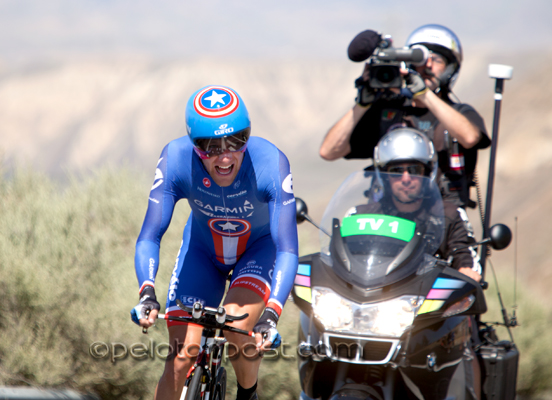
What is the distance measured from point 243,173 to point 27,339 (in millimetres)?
3049

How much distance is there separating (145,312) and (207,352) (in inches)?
16.5

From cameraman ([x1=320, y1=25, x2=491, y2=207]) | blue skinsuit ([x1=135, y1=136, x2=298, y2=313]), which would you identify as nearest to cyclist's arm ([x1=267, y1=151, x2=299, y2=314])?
blue skinsuit ([x1=135, y1=136, x2=298, y2=313])

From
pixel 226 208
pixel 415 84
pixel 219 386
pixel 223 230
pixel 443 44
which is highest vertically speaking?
pixel 443 44

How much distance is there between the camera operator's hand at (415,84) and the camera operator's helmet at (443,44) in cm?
51

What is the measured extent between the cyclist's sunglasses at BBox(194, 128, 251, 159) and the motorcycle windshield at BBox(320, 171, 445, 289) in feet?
3.28

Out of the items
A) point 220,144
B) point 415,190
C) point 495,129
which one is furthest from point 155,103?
point 220,144

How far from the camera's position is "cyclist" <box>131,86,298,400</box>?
11.4ft

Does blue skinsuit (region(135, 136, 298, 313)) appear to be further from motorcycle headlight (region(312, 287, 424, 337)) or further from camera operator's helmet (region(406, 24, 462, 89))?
camera operator's helmet (region(406, 24, 462, 89))

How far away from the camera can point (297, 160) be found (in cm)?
6925

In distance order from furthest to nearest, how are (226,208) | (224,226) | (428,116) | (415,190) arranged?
(428,116)
(415,190)
(224,226)
(226,208)

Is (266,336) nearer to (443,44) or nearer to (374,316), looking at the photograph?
(374,316)

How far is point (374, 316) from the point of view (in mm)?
3666

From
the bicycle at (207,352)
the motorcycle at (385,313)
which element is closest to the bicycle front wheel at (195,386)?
the bicycle at (207,352)

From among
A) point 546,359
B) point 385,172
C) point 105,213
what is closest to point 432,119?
point 385,172
